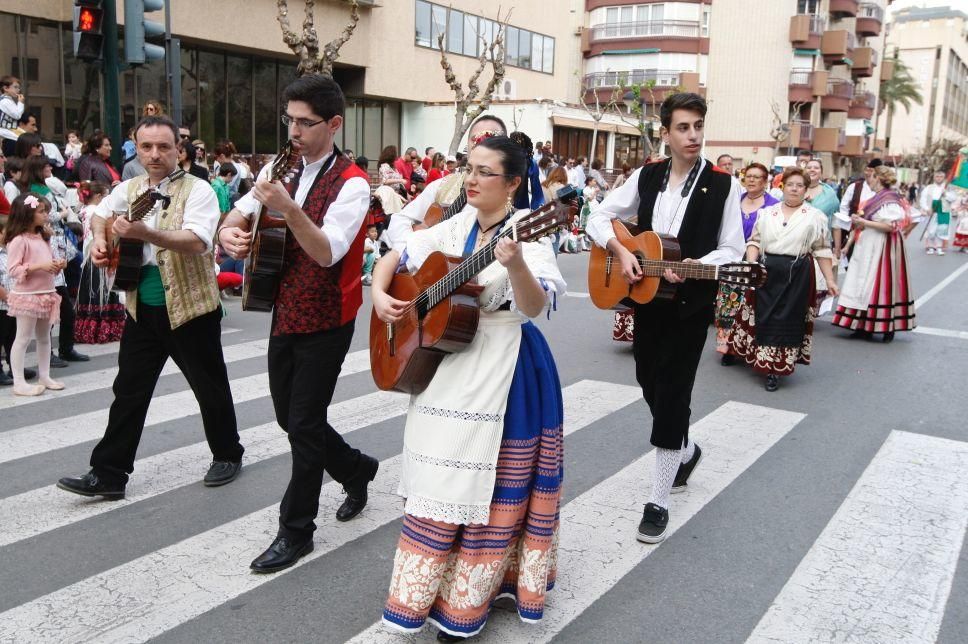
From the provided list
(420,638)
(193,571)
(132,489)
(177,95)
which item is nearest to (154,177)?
(132,489)

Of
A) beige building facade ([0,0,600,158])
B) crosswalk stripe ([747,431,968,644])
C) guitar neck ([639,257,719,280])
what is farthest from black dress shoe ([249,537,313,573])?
beige building facade ([0,0,600,158])

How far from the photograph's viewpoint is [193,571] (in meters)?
3.84

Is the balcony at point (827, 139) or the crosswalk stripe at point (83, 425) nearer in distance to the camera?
the crosswalk stripe at point (83, 425)

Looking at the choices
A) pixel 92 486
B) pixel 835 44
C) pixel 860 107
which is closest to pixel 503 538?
pixel 92 486

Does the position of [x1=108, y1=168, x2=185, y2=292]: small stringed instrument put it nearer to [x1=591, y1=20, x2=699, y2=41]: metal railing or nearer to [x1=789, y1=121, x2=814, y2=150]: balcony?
[x1=591, y1=20, x2=699, y2=41]: metal railing

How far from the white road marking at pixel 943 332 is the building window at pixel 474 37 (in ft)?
63.6

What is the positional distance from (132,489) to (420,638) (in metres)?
Answer: 2.23

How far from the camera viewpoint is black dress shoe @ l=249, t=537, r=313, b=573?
12.5 ft

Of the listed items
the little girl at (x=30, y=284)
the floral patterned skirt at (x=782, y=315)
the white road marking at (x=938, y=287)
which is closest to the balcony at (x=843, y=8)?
the white road marking at (x=938, y=287)

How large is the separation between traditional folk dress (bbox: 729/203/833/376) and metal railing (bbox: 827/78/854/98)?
55539 millimetres

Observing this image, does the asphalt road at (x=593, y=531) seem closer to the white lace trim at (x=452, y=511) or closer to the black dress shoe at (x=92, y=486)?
the black dress shoe at (x=92, y=486)

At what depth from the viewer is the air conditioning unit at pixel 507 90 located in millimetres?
32250

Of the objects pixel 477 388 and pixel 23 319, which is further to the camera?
pixel 23 319

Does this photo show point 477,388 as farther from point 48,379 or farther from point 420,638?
point 48,379
